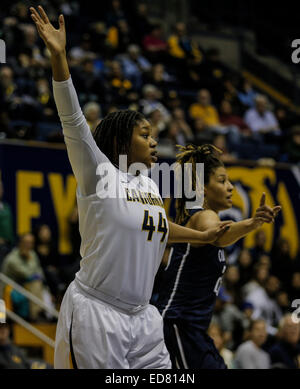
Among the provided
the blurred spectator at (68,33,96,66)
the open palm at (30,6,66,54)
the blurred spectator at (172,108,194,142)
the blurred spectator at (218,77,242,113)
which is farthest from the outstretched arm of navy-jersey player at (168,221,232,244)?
the blurred spectator at (218,77,242,113)

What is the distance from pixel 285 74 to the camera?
17.8m

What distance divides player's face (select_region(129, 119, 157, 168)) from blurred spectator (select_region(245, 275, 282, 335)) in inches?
260

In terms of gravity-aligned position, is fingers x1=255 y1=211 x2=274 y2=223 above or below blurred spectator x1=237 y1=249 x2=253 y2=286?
above

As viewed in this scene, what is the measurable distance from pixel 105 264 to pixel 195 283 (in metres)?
1.12

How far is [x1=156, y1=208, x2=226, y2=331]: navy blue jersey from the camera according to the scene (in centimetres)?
454

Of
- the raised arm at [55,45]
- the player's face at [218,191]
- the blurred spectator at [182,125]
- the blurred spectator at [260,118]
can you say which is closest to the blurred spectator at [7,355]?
the player's face at [218,191]

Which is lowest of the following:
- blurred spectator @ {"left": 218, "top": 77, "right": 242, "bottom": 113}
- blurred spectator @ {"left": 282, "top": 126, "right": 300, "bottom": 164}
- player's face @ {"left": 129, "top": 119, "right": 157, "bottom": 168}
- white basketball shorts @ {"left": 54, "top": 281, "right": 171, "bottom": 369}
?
white basketball shorts @ {"left": 54, "top": 281, "right": 171, "bottom": 369}

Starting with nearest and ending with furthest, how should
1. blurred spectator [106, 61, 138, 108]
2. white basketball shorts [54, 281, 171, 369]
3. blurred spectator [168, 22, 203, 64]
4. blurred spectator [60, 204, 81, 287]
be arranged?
white basketball shorts [54, 281, 171, 369], blurred spectator [60, 204, 81, 287], blurred spectator [106, 61, 138, 108], blurred spectator [168, 22, 203, 64]

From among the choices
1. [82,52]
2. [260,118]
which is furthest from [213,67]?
[82,52]

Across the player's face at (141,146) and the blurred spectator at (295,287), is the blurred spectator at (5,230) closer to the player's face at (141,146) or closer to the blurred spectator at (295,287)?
the blurred spectator at (295,287)

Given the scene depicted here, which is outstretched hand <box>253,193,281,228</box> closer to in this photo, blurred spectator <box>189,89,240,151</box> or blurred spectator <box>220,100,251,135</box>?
blurred spectator <box>189,89,240,151</box>

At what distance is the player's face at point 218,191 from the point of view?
461 centimetres

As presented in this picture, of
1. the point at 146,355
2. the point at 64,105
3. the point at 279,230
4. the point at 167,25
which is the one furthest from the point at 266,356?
the point at 167,25

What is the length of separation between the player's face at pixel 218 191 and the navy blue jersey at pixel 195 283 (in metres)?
0.12
